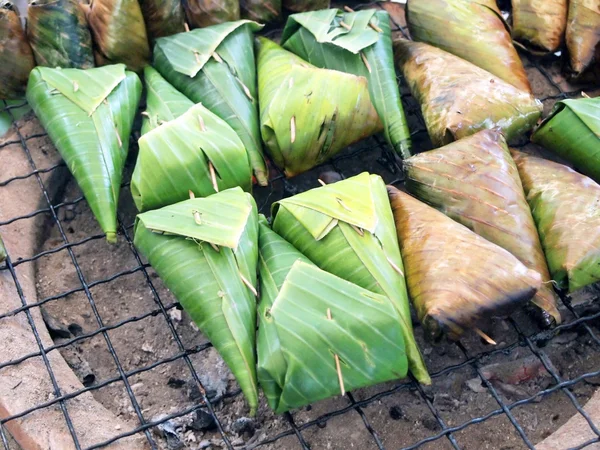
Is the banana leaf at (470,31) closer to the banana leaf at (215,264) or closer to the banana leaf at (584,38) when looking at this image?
the banana leaf at (584,38)

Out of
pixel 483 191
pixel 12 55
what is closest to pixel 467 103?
pixel 483 191

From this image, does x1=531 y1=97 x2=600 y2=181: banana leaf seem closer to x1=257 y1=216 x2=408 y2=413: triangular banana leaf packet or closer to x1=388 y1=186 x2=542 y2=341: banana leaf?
x1=388 y1=186 x2=542 y2=341: banana leaf

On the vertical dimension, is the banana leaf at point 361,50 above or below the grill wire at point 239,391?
above

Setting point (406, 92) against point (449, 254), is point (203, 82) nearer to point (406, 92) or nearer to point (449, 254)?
point (406, 92)

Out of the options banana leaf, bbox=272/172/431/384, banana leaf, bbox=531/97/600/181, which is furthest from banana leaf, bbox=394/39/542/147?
banana leaf, bbox=272/172/431/384

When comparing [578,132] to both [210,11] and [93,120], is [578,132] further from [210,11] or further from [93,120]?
[93,120]

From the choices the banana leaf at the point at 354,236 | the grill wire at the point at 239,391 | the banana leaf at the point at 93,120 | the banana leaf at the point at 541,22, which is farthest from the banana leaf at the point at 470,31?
the banana leaf at the point at 93,120
